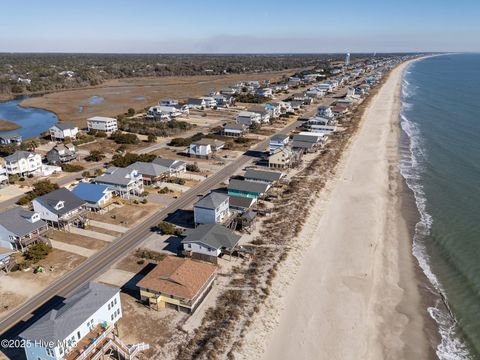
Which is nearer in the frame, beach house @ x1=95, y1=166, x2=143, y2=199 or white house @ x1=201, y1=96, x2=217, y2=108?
beach house @ x1=95, y1=166, x2=143, y2=199

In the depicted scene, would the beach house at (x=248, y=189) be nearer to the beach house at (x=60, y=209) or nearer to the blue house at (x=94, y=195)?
the blue house at (x=94, y=195)

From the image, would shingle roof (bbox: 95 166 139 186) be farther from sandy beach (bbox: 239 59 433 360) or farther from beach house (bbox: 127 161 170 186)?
sandy beach (bbox: 239 59 433 360)

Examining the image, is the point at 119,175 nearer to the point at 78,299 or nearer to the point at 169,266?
the point at 169,266

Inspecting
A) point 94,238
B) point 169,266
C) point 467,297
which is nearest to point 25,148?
point 94,238

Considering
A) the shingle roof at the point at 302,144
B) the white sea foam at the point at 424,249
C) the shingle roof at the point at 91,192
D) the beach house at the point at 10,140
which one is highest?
the shingle roof at the point at 91,192

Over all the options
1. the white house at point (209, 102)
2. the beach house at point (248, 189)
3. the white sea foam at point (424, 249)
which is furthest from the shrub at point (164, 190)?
the white house at point (209, 102)

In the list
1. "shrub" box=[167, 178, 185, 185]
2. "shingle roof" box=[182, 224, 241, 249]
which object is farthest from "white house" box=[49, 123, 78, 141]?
"shingle roof" box=[182, 224, 241, 249]
